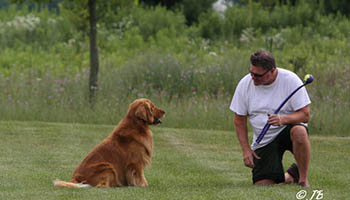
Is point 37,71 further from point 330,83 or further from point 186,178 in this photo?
point 186,178

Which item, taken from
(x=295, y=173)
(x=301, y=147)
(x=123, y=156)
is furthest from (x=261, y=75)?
(x=123, y=156)

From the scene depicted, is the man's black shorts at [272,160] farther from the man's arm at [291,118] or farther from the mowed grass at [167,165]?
the man's arm at [291,118]

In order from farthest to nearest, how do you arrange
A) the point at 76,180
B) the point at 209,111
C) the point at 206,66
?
the point at 206,66, the point at 209,111, the point at 76,180

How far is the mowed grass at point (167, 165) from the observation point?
636cm

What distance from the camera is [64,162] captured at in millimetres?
8953

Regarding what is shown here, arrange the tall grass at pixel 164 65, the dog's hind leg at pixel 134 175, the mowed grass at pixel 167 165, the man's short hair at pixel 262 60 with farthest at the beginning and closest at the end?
the tall grass at pixel 164 65 → the dog's hind leg at pixel 134 175 → the man's short hair at pixel 262 60 → the mowed grass at pixel 167 165

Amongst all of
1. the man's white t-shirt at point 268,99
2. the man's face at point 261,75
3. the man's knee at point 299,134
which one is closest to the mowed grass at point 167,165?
the man's knee at point 299,134

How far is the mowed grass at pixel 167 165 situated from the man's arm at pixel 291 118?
65 cm

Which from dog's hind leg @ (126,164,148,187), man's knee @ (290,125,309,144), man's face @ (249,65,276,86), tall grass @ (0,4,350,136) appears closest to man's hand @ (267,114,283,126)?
man's knee @ (290,125,309,144)

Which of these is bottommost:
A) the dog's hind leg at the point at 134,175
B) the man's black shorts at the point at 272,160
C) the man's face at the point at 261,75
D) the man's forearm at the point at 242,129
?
the dog's hind leg at the point at 134,175

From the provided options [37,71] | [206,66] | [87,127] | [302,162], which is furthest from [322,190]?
[37,71]

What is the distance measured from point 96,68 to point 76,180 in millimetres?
7681

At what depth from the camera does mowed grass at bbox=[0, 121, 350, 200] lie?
6363 millimetres

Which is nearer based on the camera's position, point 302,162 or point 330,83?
point 302,162
